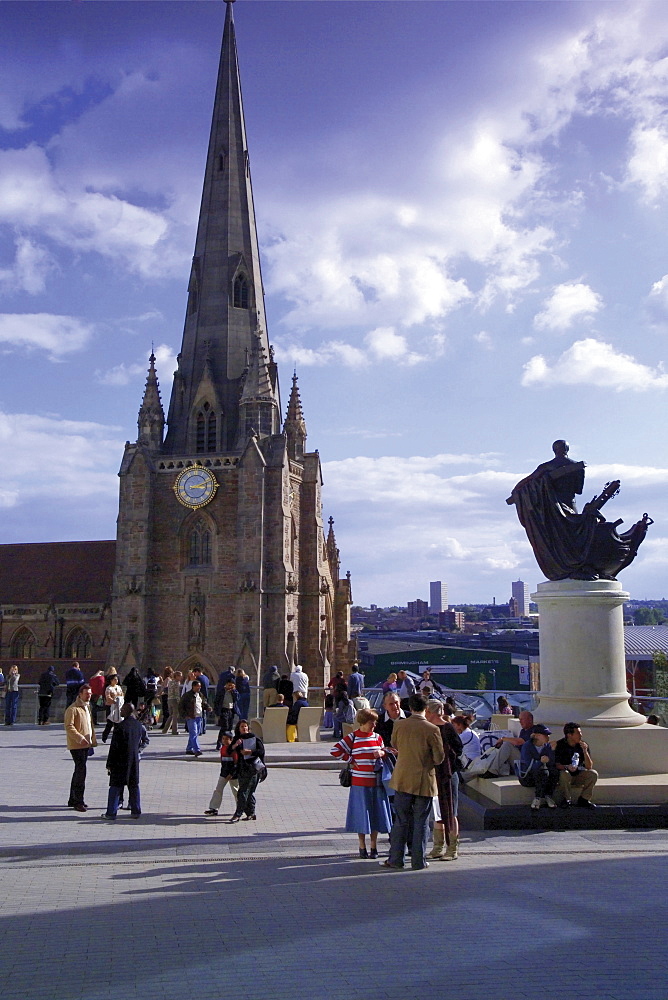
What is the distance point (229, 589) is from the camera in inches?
1725

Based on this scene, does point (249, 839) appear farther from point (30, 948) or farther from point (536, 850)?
point (30, 948)

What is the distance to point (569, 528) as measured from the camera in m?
12.0

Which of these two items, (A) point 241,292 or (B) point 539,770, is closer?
(B) point 539,770

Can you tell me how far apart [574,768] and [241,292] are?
42.8m

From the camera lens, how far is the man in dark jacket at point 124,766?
1102 centimetres

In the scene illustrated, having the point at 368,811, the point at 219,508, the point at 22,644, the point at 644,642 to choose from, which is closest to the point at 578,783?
the point at 368,811

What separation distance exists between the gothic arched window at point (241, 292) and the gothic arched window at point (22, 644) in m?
21.7

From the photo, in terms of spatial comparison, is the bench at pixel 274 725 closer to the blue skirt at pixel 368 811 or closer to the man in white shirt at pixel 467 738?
the man in white shirt at pixel 467 738

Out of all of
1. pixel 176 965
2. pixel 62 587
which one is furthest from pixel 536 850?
pixel 62 587

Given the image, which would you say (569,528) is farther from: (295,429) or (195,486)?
(295,429)

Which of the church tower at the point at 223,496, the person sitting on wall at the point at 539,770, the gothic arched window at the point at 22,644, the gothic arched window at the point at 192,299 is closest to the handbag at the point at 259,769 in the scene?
the person sitting on wall at the point at 539,770

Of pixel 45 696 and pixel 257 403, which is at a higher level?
pixel 257 403

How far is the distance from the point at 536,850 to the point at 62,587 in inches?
1781

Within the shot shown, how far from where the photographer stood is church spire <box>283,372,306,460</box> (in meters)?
49.8
